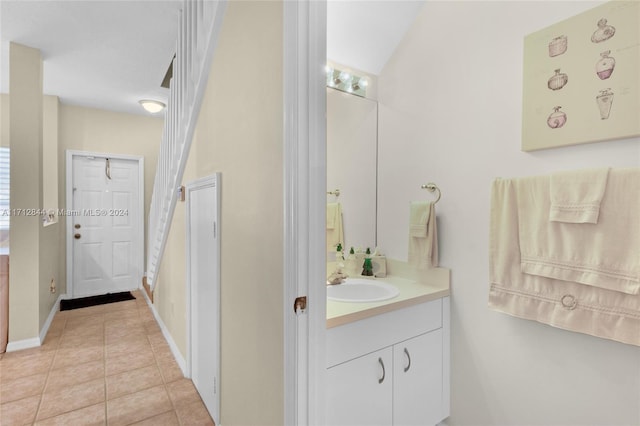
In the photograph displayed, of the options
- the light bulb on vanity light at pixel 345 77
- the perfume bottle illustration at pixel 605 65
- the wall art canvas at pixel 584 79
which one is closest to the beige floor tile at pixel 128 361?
the light bulb on vanity light at pixel 345 77

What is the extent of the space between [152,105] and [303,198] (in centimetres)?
391

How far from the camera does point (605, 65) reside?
1155mm

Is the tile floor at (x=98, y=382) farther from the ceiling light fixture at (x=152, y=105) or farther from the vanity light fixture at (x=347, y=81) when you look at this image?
the ceiling light fixture at (x=152, y=105)

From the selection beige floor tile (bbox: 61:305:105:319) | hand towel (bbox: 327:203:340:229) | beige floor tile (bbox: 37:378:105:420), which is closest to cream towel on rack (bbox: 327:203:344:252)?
hand towel (bbox: 327:203:340:229)

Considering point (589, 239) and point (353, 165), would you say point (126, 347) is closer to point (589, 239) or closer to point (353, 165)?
Answer: point (353, 165)

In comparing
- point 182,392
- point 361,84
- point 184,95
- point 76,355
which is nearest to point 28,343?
point 76,355

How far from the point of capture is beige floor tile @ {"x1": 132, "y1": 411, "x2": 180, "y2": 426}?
1799mm

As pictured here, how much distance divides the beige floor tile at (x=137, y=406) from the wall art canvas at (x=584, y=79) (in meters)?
2.64

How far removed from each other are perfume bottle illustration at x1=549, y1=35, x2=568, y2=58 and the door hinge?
1.49m

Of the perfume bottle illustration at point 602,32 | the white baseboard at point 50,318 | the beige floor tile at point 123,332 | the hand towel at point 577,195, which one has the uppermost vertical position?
the perfume bottle illustration at point 602,32

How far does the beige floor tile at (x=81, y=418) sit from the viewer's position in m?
1.79

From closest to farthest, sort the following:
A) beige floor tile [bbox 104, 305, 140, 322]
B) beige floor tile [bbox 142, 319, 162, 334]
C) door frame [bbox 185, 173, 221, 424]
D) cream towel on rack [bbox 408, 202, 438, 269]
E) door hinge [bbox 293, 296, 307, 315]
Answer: door hinge [bbox 293, 296, 307, 315] → door frame [bbox 185, 173, 221, 424] → cream towel on rack [bbox 408, 202, 438, 269] → beige floor tile [bbox 142, 319, 162, 334] → beige floor tile [bbox 104, 305, 140, 322]

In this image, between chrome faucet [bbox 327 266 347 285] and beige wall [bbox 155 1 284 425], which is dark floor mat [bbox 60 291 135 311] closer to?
beige wall [bbox 155 1 284 425]

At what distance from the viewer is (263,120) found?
118 cm
